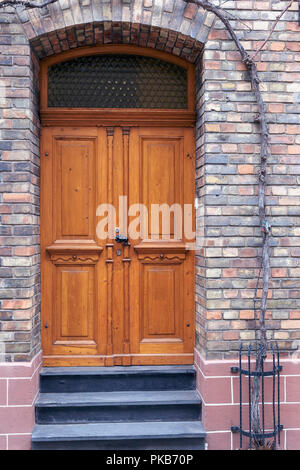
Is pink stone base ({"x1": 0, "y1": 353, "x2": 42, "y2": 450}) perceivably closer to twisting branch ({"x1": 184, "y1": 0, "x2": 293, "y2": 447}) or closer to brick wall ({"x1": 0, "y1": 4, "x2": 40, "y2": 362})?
brick wall ({"x1": 0, "y1": 4, "x2": 40, "y2": 362})

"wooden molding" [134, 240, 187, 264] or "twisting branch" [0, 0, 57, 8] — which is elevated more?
"twisting branch" [0, 0, 57, 8]

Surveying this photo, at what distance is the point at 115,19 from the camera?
3273 millimetres

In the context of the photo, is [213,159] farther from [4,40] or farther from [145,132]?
[4,40]

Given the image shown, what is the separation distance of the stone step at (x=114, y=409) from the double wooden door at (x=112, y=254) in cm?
35

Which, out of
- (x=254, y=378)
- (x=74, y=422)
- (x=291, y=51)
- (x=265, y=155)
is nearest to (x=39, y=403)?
(x=74, y=422)

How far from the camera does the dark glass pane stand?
3641 mm

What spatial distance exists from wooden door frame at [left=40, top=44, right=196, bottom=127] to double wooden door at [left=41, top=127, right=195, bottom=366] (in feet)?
0.24

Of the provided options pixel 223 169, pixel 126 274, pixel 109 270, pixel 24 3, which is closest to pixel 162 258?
pixel 126 274

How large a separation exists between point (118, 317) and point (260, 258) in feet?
4.48

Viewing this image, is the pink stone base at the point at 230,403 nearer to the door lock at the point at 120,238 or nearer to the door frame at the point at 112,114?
the door frame at the point at 112,114

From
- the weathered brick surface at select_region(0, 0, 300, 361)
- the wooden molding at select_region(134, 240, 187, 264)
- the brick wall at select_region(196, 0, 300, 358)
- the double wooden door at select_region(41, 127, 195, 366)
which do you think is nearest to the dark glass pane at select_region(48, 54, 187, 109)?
the double wooden door at select_region(41, 127, 195, 366)

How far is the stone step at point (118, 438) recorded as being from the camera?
320cm

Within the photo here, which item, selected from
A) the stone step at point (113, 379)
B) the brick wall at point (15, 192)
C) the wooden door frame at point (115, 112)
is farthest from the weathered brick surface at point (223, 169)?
the stone step at point (113, 379)

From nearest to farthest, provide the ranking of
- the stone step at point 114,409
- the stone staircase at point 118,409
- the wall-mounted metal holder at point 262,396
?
the wall-mounted metal holder at point 262,396 → the stone staircase at point 118,409 → the stone step at point 114,409
